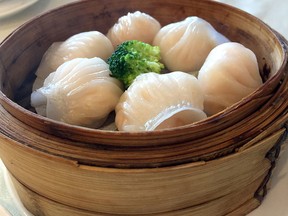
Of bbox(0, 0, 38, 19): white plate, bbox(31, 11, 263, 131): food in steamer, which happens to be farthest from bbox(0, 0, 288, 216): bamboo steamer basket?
bbox(0, 0, 38, 19): white plate

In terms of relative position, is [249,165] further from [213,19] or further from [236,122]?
[213,19]

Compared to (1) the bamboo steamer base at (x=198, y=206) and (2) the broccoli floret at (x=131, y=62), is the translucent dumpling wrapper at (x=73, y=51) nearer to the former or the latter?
(2) the broccoli floret at (x=131, y=62)

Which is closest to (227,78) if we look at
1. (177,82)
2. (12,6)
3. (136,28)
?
(177,82)

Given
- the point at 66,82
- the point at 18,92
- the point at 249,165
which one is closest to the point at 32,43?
the point at 18,92

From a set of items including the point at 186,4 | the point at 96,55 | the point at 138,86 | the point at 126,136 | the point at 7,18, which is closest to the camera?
the point at 126,136

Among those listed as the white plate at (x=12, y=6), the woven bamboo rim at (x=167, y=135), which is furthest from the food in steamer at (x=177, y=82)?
the white plate at (x=12, y=6)

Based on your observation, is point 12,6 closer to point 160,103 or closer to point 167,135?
point 160,103

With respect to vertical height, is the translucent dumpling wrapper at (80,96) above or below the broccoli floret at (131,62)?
below

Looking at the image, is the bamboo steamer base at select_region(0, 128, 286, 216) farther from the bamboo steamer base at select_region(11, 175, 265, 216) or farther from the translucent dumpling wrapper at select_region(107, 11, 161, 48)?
the translucent dumpling wrapper at select_region(107, 11, 161, 48)
